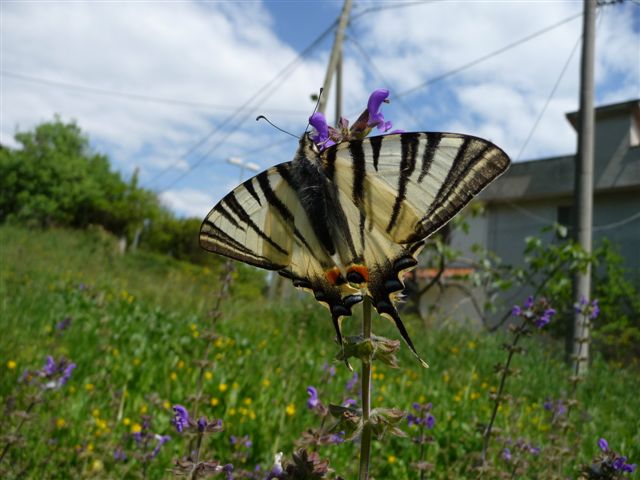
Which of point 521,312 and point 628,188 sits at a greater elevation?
point 628,188

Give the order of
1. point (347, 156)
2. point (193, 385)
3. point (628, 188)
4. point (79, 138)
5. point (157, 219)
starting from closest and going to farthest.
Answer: point (347, 156)
point (193, 385)
point (628, 188)
point (157, 219)
point (79, 138)

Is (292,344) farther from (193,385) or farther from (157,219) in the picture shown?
(157,219)

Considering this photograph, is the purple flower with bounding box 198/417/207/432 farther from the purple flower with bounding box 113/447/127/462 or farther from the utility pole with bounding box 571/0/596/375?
the utility pole with bounding box 571/0/596/375

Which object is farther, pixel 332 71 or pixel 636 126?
pixel 636 126

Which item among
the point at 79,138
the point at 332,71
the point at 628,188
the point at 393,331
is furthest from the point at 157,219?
the point at 393,331

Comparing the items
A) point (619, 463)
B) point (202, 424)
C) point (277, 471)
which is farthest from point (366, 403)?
point (619, 463)

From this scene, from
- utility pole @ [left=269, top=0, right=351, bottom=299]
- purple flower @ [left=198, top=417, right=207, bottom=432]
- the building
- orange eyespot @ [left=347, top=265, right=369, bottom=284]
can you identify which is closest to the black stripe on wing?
orange eyespot @ [left=347, top=265, right=369, bottom=284]

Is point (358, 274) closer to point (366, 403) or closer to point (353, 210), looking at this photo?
point (353, 210)
